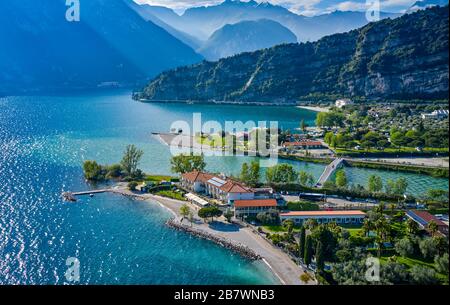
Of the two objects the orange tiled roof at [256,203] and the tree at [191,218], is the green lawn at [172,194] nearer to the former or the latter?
the tree at [191,218]

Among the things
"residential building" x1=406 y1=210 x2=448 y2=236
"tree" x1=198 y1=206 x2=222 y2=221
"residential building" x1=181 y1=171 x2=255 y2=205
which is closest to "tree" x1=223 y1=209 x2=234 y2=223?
"tree" x1=198 y1=206 x2=222 y2=221

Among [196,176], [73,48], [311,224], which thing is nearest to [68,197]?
[196,176]

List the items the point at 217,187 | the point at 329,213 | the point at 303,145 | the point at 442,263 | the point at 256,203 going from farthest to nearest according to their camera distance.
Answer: the point at 303,145, the point at 217,187, the point at 256,203, the point at 329,213, the point at 442,263

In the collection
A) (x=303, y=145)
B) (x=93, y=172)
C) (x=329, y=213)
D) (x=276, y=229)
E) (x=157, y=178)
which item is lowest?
(x=276, y=229)

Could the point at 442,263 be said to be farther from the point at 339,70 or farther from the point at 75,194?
the point at 339,70

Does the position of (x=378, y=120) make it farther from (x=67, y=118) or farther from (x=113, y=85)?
(x=113, y=85)

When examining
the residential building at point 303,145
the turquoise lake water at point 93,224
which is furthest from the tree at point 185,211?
the residential building at point 303,145

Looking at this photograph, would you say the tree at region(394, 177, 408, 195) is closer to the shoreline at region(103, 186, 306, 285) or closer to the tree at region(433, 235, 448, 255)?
the tree at region(433, 235, 448, 255)
